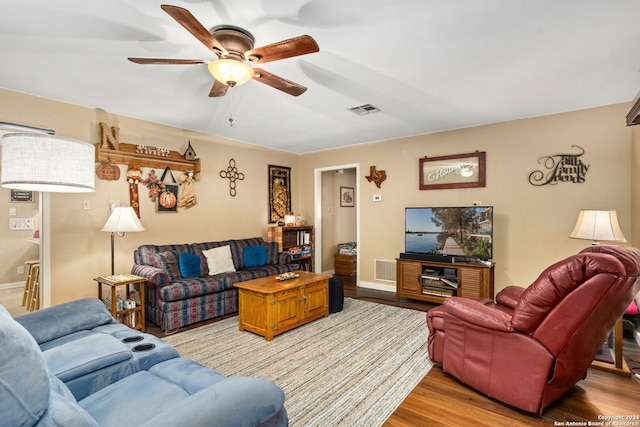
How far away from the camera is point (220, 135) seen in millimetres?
4891

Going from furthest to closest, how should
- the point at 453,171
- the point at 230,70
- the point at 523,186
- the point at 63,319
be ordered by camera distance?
the point at 453,171
the point at 523,186
the point at 230,70
the point at 63,319

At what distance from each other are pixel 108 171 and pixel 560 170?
5401 mm

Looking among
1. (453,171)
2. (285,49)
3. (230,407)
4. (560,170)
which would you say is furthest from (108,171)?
(560,170)

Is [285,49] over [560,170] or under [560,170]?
over

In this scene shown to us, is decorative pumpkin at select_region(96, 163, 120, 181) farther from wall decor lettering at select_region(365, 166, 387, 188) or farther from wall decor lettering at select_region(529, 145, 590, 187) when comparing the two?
wall decor lettering at select_region(529, 145, 590, 187)

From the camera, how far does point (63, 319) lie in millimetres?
1966

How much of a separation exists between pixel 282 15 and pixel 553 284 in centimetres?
226

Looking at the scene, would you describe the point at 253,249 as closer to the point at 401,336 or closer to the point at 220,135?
the point at 220,135

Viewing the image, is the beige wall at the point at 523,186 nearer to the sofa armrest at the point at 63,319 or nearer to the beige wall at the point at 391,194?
the beige wall at the point at 391,194

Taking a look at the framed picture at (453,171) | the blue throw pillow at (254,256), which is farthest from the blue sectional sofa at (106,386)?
the framed picture at (453,171)

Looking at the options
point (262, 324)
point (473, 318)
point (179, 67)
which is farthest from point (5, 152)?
point (473, 318)

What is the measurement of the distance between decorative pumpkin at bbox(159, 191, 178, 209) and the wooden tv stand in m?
3.27

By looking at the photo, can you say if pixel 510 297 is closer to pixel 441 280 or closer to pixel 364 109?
pixel 441 280

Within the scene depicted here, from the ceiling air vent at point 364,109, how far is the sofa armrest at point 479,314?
2300mm
